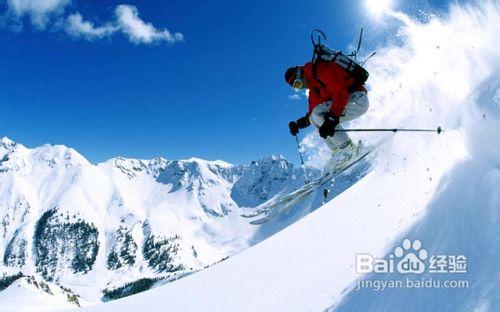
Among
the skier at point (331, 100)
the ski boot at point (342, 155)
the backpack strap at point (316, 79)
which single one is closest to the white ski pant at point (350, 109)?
the skier at point (331, 100)

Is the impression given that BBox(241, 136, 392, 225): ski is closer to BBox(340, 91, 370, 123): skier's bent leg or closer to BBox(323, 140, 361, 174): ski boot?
BBox(323, 140, 361, 174): ski boot

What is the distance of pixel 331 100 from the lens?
882 centimetres

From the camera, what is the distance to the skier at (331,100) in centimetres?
820

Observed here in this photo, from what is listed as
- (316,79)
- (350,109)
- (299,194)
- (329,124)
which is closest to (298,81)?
(316,79)

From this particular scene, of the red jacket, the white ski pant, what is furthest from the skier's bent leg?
the red jacket

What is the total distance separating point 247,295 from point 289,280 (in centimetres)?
116

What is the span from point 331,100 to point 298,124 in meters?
1.74

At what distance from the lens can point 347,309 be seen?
18.3 ft

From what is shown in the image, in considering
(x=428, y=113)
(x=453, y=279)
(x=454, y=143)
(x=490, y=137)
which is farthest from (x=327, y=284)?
(x=428, y=113)

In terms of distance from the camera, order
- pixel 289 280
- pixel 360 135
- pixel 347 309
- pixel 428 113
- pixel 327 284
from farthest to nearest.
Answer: pixel 428 113 → pixel 360 135 → pixel 289 280 → pixel 327 284 → pixel 347 309

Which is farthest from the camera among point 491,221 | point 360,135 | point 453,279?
point 360,135

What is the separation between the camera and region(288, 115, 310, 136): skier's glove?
34.0 ft

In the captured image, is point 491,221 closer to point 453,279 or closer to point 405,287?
point 453,279

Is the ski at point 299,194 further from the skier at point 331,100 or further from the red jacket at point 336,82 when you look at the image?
the red jacket at point 336,82
